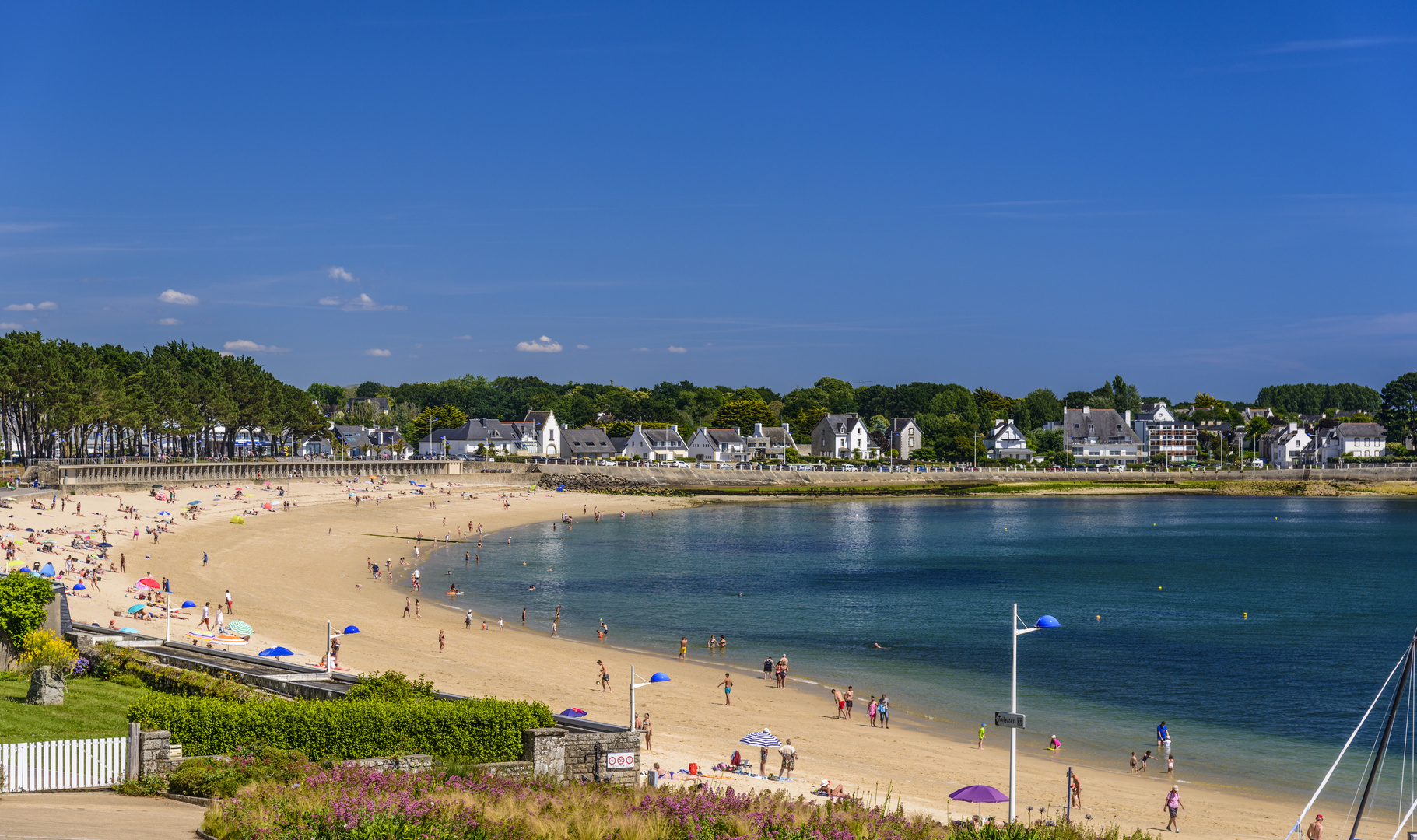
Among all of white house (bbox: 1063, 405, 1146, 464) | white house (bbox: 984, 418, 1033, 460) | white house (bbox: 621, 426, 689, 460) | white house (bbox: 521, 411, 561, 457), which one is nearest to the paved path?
white house (bbox: 621, 426, 689, 460)

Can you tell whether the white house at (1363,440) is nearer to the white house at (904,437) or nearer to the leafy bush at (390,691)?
the white house at (904,437)

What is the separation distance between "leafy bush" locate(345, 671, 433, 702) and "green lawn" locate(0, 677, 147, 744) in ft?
12.2

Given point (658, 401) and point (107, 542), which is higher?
point (658, 401)

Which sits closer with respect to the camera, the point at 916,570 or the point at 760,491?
the point at 916,570

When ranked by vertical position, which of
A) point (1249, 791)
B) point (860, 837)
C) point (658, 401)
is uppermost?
point (658, 401)

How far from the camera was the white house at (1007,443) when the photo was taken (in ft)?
524

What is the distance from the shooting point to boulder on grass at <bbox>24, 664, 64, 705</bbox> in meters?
18.6

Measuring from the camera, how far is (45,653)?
64.1 ft

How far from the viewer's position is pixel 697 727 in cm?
2845

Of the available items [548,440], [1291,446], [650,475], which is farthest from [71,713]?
[1291,446]

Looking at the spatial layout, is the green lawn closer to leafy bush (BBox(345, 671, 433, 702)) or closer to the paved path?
the paved path

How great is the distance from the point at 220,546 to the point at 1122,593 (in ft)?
162

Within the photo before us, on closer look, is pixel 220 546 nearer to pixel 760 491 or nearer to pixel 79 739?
pixel 79 739

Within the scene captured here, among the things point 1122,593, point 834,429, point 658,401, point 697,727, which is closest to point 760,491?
point 834,429
